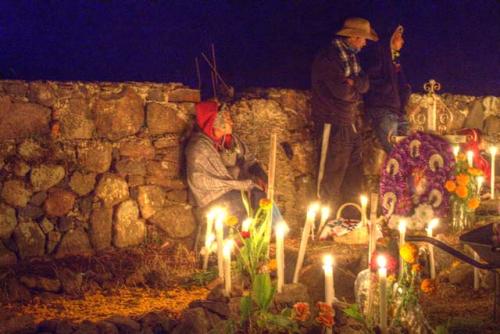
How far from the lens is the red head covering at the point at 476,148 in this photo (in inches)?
291

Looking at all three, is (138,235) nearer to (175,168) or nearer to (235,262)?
(175,168)

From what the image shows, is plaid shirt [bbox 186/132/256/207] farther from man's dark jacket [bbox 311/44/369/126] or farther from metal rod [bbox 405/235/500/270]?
metal rod [bbox 405/235/500/270]

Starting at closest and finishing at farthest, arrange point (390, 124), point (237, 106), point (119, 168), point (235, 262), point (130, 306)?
point (130, 306)
point (235, 262)
point (119, 168)
point (237, 106)
point (390, 124)

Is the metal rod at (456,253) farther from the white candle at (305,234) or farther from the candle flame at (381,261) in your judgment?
the white candle at (305,234)

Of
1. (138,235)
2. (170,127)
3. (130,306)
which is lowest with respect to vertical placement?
(130,306)

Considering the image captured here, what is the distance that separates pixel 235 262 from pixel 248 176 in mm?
1396

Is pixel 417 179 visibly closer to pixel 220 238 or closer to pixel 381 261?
pixel 220 238

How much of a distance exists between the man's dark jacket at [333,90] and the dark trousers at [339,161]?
13cm

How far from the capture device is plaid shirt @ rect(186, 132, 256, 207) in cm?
623

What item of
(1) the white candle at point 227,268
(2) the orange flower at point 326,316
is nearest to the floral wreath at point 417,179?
(1) the white candle at point 227,268

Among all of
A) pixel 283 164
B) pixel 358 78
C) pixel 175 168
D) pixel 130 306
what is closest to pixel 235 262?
pixel 130 306

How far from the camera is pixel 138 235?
6.36 metres

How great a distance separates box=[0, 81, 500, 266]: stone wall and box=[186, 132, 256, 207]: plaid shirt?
1.21 ft

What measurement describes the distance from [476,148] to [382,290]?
4314 millimetres
